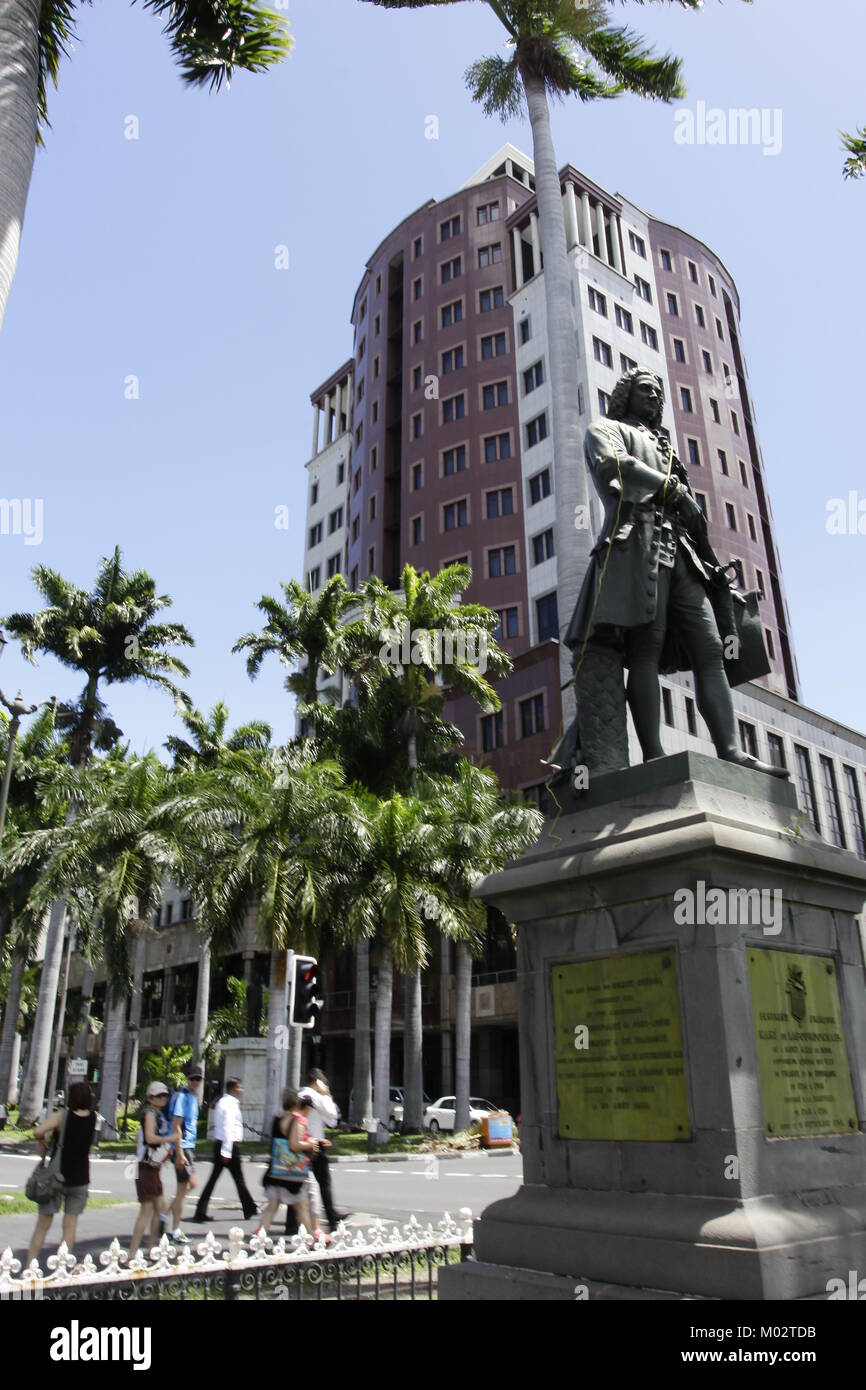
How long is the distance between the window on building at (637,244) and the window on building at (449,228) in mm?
10522

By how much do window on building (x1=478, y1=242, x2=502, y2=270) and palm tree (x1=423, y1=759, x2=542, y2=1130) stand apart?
129 feet

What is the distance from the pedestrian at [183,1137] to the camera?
421 inches

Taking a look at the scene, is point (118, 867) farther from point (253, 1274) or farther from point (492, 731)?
point (253, 1274)

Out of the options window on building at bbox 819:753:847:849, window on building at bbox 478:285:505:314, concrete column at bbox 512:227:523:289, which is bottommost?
window on building at bbox 819:753:847:849

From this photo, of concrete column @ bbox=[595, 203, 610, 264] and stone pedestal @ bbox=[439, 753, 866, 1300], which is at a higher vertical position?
concrete column @ bbox=[595, 203, 610, 264]

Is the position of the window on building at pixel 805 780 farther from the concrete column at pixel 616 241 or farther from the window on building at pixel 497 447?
the concrete column at pixel 616 241

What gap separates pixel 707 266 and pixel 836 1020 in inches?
2579

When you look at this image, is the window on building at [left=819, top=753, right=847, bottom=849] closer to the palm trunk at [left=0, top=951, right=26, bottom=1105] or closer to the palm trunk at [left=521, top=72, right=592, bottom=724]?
the palm trunk at [left=521, top=72, right=592, bottom=724]

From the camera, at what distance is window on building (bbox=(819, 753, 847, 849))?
46.6 meters

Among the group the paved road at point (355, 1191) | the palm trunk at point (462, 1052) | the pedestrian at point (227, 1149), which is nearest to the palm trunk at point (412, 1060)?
the palm trunk at point (462, 1052)

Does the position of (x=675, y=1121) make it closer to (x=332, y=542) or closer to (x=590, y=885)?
(x=590, y=885)

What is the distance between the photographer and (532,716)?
45.1m

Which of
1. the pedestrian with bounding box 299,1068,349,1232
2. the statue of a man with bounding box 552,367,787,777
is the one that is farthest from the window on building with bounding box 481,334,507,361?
the statue of a man with bounding box 552,367,787,777
